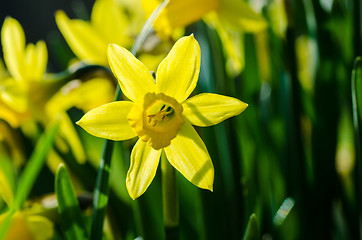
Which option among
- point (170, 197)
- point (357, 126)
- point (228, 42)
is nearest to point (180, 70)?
point (170, 197)

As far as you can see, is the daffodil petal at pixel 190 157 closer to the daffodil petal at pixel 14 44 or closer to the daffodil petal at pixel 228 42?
the daffodil petal at pixel 228 42

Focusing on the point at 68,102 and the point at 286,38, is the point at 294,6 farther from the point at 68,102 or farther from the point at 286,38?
the point at 68,102

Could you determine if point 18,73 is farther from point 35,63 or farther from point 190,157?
point 190,157

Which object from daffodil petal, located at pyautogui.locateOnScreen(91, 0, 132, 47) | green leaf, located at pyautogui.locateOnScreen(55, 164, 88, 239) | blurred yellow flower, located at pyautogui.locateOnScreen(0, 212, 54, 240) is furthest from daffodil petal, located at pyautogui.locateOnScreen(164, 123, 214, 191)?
daffodil petal, located at pyautogui.locateOnScreen(91, 0, 132, 47)

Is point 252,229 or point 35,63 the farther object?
point 35,63

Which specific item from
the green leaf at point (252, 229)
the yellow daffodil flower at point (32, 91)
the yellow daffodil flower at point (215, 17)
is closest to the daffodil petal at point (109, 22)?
the yellow daffodil flower at point (32, 91)

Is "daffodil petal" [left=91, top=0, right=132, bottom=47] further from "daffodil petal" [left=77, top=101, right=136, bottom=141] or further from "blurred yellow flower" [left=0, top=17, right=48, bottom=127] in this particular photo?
"daffodil petal" [left=77, top=101, right=136, bottom=141]
